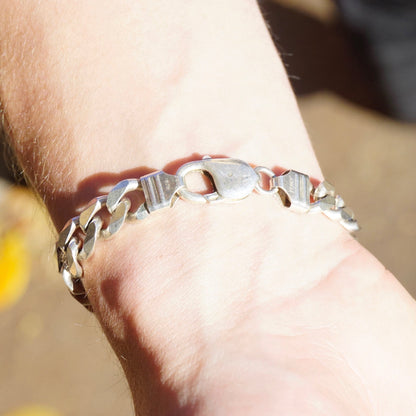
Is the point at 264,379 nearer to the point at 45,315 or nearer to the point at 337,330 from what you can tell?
the point at 337,330

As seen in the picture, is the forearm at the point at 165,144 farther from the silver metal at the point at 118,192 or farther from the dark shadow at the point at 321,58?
the dark shadow at the point at 321,58

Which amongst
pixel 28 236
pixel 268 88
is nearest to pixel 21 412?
pixel 28 236

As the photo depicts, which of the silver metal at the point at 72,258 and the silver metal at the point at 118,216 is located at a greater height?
the silver metal at the point at 118,216

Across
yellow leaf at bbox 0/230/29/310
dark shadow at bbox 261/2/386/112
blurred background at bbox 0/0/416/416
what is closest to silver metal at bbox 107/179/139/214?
blurred background at bbox 0/0/416/416

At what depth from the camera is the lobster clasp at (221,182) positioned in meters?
0.72

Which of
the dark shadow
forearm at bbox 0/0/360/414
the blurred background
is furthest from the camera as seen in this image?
the dark shadow

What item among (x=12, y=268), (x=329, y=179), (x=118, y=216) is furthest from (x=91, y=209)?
(x=329, y=179)

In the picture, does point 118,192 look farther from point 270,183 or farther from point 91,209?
point 270,183

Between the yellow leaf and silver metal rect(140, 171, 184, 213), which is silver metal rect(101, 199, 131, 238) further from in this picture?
the yellow leaf

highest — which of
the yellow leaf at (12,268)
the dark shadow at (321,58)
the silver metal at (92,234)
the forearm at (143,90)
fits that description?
the forearm at (143,90)

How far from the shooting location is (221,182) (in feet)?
2.36

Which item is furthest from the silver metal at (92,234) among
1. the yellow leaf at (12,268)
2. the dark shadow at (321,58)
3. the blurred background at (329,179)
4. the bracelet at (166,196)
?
the dark shadow at (321,58)

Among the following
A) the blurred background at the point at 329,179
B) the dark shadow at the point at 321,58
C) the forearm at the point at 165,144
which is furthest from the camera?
the dark shadow at the point at 321,58

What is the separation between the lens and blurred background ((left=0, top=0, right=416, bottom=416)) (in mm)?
1703
